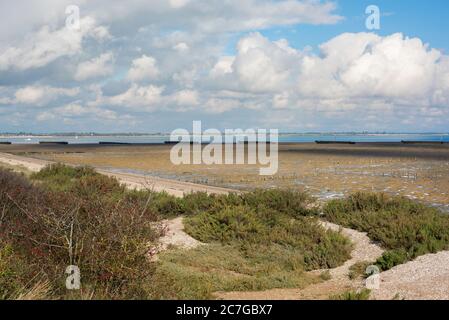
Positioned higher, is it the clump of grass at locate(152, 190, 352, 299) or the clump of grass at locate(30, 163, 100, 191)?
the clump of grass at locate(30, 163, 100, 191)

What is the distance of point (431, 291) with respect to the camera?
903 centimetres

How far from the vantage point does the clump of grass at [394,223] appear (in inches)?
483

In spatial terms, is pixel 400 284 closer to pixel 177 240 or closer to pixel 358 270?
pixel 358 270

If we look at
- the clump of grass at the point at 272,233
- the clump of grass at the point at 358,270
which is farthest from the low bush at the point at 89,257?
the clump of grass at the point at 272,233

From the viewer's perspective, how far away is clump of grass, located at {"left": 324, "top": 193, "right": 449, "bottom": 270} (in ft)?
40.2

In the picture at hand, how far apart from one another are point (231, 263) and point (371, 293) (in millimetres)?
4326

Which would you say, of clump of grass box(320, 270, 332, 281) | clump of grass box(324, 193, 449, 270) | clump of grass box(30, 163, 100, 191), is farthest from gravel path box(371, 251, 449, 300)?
clump of grass box(30, 163, 100, 191)

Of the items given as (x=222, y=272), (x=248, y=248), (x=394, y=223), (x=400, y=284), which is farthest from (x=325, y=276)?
(x=394, y=223)

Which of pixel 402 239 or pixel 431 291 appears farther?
pixel 402 239

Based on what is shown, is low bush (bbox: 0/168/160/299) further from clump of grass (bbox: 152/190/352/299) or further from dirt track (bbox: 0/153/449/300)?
dirt track (bbox: 0/153/449/300)

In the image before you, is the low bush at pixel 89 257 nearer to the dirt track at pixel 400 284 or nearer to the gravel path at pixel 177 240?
the dirt track at pixel 400 284
